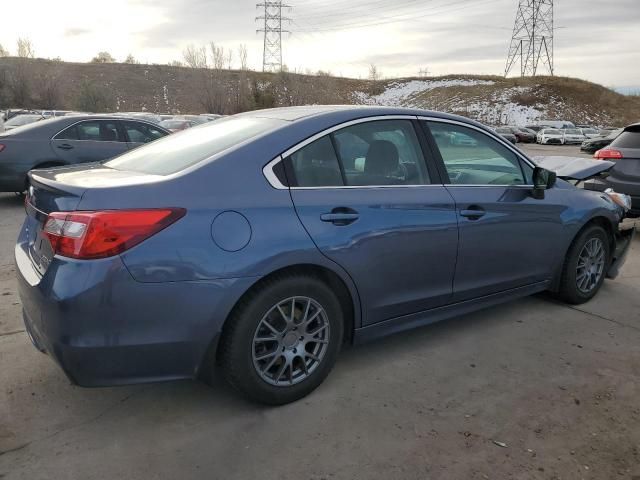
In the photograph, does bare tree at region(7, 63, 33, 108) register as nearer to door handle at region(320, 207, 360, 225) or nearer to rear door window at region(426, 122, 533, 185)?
rear door window at region(426, 122, 533, 185)

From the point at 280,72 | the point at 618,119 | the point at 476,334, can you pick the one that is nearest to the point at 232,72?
the point at 280,72

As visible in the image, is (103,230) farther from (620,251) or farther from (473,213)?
(620,251)

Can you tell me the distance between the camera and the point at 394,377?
3.35m

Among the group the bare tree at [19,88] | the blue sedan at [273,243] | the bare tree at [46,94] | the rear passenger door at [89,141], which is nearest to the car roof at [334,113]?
the blue sedan at [273,243]

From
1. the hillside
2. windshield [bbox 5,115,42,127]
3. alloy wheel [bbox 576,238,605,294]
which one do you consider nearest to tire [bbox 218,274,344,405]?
alloy wheel [bbox 576,238,605,294]

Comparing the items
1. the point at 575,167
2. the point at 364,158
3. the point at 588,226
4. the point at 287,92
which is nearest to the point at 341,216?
the point at 364,158

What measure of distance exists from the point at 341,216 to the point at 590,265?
276 cm

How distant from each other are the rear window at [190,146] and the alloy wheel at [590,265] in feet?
9.64

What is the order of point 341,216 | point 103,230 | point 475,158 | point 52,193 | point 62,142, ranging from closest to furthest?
point 103,230 → point 52,193 → point 341,216 → point 475,158 → point 62,142

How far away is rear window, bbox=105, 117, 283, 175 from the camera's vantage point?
9.73 feet

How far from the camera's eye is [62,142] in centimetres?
887

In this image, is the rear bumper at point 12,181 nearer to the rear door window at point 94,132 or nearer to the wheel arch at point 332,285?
the rear door window at point 94,132

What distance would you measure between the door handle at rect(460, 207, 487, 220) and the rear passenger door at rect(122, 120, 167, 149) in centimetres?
721

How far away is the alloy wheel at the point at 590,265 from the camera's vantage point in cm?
456
